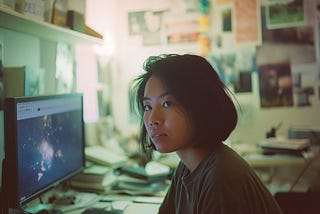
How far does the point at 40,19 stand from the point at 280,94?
1.56 m

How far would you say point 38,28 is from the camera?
151 centimetres

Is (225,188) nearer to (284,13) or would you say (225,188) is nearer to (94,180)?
(94,180)

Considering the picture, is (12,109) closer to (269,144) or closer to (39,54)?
(39,54)

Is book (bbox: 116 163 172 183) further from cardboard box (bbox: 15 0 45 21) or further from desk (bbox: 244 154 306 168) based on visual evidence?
cardboard box (bbox: 15 0 45 21)

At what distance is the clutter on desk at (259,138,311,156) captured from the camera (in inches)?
81.5

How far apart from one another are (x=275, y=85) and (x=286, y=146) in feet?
1.57

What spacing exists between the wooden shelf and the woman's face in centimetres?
52

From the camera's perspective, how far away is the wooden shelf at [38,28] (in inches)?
48.9

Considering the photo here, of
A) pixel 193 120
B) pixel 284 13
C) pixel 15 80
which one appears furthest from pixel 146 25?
pixel 193 120

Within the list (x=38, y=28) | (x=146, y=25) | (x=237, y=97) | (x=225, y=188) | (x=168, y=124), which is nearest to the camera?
(x=225, y=188)

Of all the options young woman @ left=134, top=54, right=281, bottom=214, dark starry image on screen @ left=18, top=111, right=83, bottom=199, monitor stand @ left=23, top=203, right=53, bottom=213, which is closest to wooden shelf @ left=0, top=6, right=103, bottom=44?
dark starry image on screen @ left=18, top=111, right=83, bottom=199

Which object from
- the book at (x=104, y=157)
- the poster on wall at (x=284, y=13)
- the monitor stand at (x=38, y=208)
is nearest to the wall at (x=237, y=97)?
the poster on wall at (x=284, y=13)

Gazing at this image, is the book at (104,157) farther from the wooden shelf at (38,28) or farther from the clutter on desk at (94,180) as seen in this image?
the wooden shelf at (38,28)

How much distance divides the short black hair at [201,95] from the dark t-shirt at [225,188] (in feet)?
0.21
